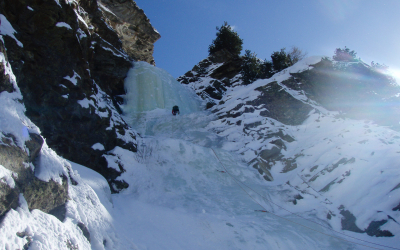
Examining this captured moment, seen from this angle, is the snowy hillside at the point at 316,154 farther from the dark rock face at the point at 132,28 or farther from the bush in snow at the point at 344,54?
the dark rock face at the point at 132,28

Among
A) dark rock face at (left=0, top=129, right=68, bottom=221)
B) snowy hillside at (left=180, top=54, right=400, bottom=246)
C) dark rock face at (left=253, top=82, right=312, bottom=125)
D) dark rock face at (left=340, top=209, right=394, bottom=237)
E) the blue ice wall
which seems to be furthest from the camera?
the blue ice wall

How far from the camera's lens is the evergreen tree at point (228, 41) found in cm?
2944

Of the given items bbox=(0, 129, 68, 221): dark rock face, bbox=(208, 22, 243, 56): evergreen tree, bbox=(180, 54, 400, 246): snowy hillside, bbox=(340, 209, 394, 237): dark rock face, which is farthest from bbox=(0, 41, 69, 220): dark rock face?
bbox=(208, 22, 243, 56): evergreen tree

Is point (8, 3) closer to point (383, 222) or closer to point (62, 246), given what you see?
point (62, 246)

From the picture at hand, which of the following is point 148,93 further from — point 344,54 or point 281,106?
point 344,54

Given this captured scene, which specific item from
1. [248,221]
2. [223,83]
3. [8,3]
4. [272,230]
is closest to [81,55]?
[8,3]

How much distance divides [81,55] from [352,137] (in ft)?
33.0

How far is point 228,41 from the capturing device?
2952 cm

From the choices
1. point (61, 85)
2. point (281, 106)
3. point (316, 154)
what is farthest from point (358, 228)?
point (61, 85)

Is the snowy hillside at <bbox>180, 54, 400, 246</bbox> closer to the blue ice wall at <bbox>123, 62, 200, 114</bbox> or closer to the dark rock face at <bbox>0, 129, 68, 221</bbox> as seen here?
the blue ice wall at <bbox>123, 62, 200, 114</bbox>

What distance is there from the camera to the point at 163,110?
50.5 feet

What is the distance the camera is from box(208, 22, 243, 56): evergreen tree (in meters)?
29.4

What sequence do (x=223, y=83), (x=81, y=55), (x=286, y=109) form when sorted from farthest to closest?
(x=223, y=83)
(x=286, y=109)
(x=81, y=55)

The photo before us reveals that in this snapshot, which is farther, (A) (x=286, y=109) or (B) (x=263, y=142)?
(A) (x=286, y=109)
